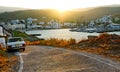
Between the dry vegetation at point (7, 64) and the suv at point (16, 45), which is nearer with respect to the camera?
the dry vegetation at point (7, 64)

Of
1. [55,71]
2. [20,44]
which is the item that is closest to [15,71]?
[55,71]

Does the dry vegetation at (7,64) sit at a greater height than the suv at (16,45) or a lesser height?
greater

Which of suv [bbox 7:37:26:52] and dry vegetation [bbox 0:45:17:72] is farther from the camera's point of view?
suv [bbox 7:37:26:52]

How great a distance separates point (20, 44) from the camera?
35.7 meters

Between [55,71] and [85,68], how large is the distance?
55.7 inches

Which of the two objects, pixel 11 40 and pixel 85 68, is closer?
pixel 85 68

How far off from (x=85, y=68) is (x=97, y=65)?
0.91m

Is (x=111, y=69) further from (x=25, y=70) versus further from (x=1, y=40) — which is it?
(x=1, y=40)

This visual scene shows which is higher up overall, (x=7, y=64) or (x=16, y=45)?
(x=7, y=64)

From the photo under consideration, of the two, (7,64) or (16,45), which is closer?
(7,64)

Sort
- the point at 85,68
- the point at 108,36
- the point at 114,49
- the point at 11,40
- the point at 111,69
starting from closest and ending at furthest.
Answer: the point at 111,69
the point at 85,68
the point at 114,49
the point at 108,36
the point at 11,40

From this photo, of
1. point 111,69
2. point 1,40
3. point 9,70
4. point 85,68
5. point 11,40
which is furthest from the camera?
point 1,40

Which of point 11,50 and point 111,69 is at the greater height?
point 111,69

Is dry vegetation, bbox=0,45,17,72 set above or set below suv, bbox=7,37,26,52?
above
